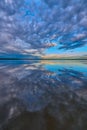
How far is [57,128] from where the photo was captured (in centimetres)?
357

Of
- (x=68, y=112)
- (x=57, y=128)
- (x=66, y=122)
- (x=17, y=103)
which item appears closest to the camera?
(x=57, y=128)

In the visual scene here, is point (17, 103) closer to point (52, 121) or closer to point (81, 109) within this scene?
point (52, 121)

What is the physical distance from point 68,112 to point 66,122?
68cm

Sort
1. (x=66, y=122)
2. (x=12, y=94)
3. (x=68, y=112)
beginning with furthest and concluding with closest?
(x=12, y=94), (x=68, y=112), (x=66, y=122)

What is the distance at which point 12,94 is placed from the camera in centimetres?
627

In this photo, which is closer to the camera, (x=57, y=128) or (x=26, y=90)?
(x=57, y=128)

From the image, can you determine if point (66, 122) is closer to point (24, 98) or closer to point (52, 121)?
point (52, 121)

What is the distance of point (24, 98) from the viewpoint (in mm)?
5875

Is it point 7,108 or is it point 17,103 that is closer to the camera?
point 7,108

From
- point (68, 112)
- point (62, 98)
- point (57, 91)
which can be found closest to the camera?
point (68, 112)

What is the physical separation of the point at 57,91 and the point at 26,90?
4.51 feet

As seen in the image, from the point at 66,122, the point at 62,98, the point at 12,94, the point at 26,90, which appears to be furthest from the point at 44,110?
the point at 26,90

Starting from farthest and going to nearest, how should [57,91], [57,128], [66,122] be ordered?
[57,91], [66,122], [57,128]

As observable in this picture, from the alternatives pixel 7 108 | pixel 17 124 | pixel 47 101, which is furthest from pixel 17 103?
pixel 17 124
